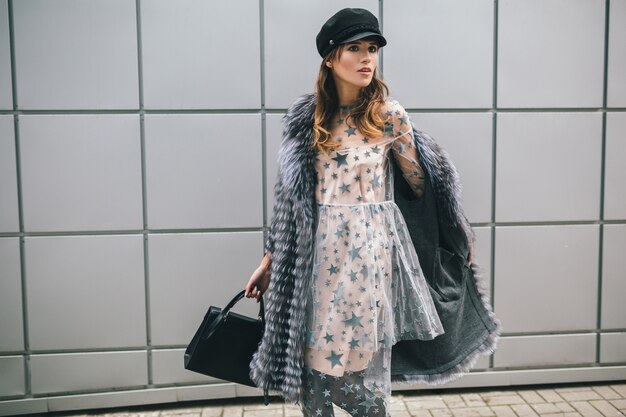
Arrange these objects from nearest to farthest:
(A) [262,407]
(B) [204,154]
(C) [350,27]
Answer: (C) [350,27] → (B) [204,154] → (A) [262,407]

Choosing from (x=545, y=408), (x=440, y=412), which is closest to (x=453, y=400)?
(x=440, y=412)

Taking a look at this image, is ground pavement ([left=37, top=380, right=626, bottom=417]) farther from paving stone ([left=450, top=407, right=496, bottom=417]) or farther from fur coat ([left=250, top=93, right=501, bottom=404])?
fur coat ([left=250, top=93, right=501, bottom=404])

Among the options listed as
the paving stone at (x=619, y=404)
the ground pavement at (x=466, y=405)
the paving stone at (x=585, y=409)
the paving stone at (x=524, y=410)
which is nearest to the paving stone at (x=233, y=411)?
the ground pavement at (x=466, y=405)

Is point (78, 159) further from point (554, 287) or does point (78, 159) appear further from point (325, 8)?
point (554, 287)

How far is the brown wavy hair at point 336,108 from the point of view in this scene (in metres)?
2.13

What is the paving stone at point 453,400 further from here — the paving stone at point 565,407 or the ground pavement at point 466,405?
the paving stone at point 565,407

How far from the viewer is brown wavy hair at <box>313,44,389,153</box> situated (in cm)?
213

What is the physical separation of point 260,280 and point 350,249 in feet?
1.46

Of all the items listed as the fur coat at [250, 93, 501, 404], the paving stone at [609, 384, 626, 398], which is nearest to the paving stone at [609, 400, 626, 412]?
the paving stone at [609, 384, 626, 398]

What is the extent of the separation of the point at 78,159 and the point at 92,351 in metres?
1.17

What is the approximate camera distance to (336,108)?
88.8 inches

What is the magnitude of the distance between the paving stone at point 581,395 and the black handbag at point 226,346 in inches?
88.8

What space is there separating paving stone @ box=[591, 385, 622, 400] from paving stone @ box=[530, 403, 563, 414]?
0.39 metres

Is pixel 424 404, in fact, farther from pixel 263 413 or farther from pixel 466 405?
pixel 263 413
